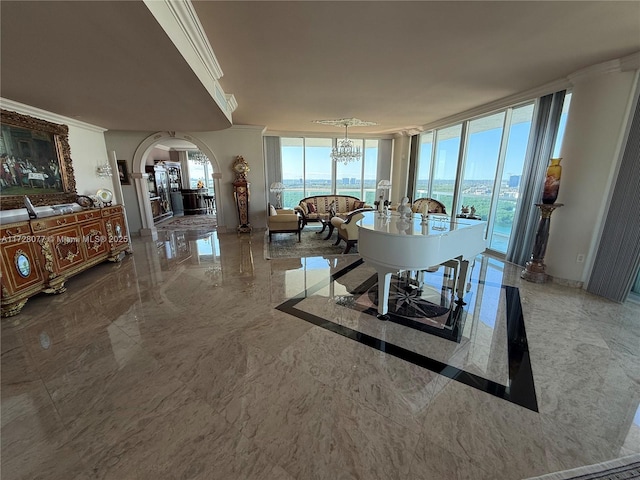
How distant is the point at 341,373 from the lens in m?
2.00

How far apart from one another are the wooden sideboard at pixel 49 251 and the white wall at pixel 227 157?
238 cm

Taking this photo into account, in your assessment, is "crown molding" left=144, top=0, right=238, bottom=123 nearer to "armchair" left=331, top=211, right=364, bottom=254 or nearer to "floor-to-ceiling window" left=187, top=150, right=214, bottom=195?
"armchair" left=331, top=211, right=364, bottom=254

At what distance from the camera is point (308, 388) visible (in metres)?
1.85

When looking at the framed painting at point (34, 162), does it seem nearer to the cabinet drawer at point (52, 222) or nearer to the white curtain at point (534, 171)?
the cabinet drawer at point (52, 222)

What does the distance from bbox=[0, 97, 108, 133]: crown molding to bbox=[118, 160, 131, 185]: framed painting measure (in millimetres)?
1374

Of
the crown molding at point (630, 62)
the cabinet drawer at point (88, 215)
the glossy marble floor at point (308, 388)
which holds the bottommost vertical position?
the glossy marble floor at point (308, 388)

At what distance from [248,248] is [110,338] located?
10.5 feet

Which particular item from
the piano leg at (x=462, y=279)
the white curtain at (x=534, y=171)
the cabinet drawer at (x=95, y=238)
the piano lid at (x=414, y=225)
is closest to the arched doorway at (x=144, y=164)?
the cabinet drawer at (x=95, y=238)

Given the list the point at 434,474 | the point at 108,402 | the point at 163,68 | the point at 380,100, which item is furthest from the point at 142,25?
the point at 380,100

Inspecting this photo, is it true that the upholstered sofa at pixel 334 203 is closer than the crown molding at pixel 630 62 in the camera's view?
No

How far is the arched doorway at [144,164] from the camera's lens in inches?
244

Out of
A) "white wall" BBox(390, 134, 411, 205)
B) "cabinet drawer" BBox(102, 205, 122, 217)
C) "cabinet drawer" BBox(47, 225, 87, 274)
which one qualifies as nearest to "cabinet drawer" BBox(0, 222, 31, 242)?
"cabinet drawer" BBox(47, 225, 87, 274)

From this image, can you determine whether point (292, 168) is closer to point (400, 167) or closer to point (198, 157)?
point (400, 167)

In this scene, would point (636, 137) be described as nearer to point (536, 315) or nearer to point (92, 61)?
point (536, 315)
